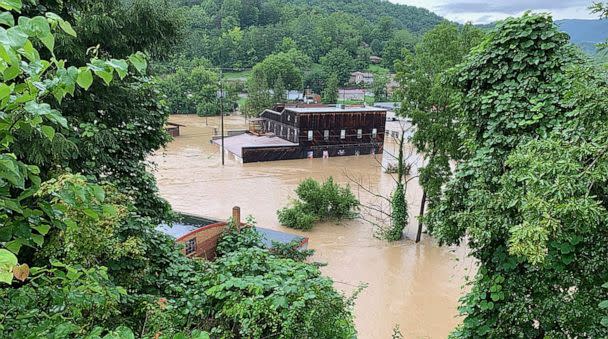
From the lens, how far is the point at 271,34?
71750mm

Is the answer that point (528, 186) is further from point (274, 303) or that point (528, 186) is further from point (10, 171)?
point (10, 171)

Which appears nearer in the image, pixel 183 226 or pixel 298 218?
pixel 183 226

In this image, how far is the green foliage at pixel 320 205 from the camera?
617 inches

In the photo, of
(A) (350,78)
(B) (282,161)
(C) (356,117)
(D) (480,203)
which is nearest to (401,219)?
(D) (480,203)

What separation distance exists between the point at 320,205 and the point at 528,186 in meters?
12.3

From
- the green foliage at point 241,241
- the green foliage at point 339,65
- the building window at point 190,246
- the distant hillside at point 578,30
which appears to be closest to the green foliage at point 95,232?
the green foliage at point 241,241

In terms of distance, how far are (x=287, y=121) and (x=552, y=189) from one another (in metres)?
26.3

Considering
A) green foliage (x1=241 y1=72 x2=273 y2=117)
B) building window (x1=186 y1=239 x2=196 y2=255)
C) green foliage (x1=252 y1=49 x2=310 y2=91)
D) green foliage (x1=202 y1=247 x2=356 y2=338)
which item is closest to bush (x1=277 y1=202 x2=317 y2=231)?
building window (x1=186 y1=239 x2=196 y2=255)

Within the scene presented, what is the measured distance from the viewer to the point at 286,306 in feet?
11.9

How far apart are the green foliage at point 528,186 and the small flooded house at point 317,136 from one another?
69.5 feet

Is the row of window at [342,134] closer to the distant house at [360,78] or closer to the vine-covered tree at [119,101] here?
the vine-covered tree at [119,101]

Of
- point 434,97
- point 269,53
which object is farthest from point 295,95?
point 434,97

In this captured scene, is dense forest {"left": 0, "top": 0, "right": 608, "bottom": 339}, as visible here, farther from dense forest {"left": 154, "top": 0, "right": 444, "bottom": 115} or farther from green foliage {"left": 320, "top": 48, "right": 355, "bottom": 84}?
green foliage {"left": 320, "top": 48, "right": 355, "bottom": 84}

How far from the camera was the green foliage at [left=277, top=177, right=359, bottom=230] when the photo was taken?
1568 cm
